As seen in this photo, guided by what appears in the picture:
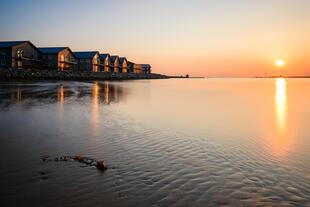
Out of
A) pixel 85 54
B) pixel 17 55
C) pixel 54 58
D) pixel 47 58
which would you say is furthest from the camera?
pixel 85 54

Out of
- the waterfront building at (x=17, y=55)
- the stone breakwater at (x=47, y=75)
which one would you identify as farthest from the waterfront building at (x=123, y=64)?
the waterfront building at (x=17, y=55)

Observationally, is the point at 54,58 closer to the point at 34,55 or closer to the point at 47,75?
the point at 34,55

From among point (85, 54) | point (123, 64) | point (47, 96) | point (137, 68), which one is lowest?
point (47, 96)

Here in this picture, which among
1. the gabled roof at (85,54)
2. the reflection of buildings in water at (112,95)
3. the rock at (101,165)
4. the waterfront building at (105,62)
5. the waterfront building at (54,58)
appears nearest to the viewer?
the rock at (101,165)

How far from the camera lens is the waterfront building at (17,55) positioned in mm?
68144

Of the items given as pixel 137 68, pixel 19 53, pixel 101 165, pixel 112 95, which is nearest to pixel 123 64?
pixel 137 68

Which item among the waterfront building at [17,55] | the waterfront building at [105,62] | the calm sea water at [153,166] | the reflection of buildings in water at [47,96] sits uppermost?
the waterfront building at [105,62]

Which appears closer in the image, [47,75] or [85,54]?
[47,75]

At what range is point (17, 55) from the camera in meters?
70.1

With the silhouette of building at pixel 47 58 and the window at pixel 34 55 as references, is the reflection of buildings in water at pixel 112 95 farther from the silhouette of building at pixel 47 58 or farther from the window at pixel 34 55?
the window at pixel 34 55

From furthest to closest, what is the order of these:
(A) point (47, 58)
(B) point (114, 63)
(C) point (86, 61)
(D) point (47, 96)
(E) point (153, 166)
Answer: (B) point (114, 63), (C) point (86, 61), (A) point (47, 58), (D) point (47, 96), (E) point (153, 166)

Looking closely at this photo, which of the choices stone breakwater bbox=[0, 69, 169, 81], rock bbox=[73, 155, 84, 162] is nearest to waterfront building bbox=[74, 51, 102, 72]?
stone breakwater bbox=[0, 69, 169, 81]

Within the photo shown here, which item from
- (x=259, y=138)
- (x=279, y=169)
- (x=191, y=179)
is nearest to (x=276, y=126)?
(x=259, y=138)

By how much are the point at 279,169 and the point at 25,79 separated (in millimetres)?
64359
